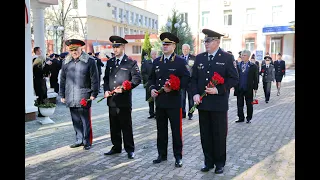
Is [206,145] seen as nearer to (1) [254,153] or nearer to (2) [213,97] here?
(2) [213,97]

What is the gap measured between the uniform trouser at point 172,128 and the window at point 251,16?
35.8m

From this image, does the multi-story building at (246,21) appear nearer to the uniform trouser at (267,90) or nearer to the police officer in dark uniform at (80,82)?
the uniform trouser at (267,90)

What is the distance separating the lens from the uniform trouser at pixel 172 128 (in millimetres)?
5035

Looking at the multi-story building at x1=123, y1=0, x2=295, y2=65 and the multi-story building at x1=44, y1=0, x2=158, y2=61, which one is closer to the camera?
the multi-story building at x1=123, y1=0, x2=295, y2=65

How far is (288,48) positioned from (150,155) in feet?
114

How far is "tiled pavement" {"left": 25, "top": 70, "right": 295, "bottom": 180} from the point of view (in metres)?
4.68

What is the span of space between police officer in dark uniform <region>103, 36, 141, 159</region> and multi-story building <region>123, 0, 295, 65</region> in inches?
1185

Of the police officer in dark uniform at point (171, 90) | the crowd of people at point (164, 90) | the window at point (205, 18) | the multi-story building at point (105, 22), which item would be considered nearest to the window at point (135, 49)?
the multi-story building at point (105, 22)

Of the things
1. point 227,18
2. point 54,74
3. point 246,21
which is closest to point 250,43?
point 246,21

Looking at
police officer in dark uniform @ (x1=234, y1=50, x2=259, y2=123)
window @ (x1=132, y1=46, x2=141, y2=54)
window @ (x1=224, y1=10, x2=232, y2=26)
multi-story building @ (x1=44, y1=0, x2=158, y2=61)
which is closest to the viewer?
police officer in dark uniform @ (x1=234, y1=50, x2=259, y2=123)

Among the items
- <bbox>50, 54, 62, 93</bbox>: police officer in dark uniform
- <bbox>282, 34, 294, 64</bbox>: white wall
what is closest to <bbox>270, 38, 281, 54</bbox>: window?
<bbox>282, 34, 294, 64</bbox>: white wall

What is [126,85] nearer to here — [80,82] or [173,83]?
[173,83]

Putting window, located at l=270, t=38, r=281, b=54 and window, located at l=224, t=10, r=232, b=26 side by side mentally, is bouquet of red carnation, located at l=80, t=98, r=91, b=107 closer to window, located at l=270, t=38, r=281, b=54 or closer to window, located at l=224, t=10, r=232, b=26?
window, located at l=270, t=38, r=281, b=54
